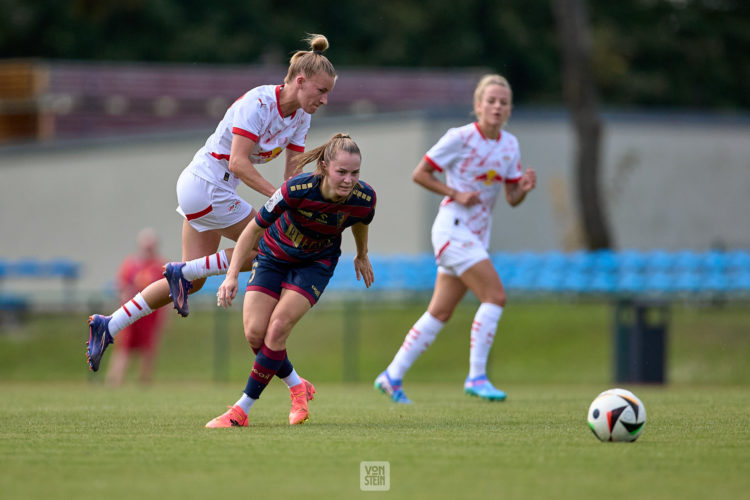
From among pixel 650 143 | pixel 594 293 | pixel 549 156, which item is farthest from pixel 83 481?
pixel 650 143

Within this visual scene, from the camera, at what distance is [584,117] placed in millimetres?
23594

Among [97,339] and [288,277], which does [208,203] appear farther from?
[97,339]

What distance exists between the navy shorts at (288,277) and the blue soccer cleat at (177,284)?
0.48 meters

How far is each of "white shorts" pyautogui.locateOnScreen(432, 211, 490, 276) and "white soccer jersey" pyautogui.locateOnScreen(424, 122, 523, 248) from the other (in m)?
0.04

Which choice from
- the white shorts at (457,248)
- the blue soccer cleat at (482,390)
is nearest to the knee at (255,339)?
the white shorts at (457,248)

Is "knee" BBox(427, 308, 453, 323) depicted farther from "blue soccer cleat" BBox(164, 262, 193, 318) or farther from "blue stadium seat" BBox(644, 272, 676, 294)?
"blue stadium seat" BBox(644, 272, 676, 294)

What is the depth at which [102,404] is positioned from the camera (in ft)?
31.4

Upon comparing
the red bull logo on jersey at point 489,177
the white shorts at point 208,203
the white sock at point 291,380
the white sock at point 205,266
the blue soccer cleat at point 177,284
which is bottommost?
the white sock at point 291,380

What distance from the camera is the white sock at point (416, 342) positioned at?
9.22 m

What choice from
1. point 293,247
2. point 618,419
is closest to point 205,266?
point 293,247

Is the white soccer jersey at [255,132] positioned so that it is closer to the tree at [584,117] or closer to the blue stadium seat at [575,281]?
the blue stadium seat at [575,281]

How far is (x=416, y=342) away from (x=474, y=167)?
149 centimetres

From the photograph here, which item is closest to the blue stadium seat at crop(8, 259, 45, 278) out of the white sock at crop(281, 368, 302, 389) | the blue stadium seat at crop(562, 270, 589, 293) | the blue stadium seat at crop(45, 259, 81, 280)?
the blue stadium seat at crop(45, 259, 81, 280)

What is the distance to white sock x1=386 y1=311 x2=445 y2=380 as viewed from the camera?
9219 millimetres
